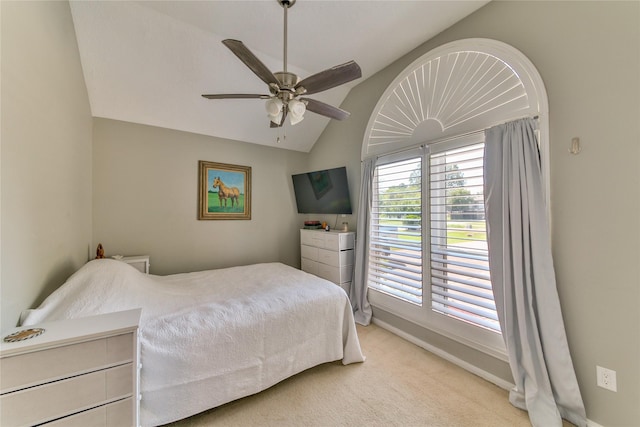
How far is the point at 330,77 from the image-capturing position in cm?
159

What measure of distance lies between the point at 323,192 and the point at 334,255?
1.00 m

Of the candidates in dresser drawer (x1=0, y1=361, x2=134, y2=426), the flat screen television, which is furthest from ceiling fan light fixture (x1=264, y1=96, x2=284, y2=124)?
the flat screen television

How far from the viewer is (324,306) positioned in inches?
81.3

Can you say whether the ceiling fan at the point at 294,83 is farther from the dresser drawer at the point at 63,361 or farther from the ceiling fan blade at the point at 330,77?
the dresser drawer at the point at 63,361

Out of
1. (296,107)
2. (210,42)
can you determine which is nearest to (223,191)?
(210,42)

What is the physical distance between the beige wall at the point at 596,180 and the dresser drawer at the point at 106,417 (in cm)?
261

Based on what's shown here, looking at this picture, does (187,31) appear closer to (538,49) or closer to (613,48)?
(538,49)

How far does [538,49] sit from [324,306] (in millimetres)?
2510

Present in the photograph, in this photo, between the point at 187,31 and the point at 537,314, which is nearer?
the point at 537,314

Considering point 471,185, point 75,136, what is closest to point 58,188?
point 75,136

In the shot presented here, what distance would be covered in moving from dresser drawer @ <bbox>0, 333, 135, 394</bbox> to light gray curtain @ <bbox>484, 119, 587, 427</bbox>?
2.37 metres

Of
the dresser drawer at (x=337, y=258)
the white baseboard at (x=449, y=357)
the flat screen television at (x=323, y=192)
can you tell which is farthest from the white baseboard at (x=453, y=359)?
the flat screen television at (x=323, y=192)

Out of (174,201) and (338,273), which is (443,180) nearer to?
(338,273)

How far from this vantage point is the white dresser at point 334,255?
10.4ft
